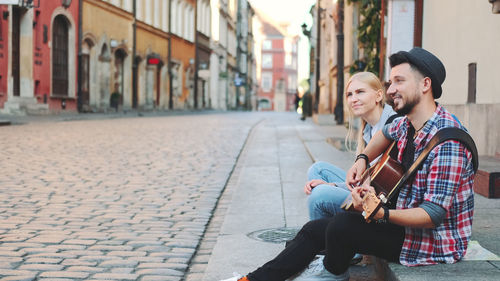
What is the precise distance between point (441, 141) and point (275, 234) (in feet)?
7.67

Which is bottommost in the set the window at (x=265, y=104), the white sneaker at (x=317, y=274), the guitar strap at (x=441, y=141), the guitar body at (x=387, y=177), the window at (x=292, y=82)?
the window at (x=265, y=104)

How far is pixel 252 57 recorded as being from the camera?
9300 centimetres

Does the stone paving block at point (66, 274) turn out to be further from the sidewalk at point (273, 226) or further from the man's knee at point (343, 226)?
the man's knee at point (343, 226)

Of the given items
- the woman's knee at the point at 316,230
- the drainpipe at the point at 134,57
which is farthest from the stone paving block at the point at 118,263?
the drainpipe at the point at 134,57

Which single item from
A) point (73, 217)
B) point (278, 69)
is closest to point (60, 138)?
point (73, 217)

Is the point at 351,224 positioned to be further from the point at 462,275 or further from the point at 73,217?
the point at 73,217

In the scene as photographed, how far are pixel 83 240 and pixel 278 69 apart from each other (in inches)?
4105

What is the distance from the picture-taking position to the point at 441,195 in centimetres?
286

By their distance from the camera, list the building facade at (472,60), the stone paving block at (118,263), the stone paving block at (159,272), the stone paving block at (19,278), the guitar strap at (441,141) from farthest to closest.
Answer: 1. the building facade at (472,60)
2. the stone paving block at (118,263)
3. the stone paving block at (159,272)
4. the stone paving block at (19,278)
5. the guitar strap at (441,141)

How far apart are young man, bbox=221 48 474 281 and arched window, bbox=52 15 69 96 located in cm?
2492

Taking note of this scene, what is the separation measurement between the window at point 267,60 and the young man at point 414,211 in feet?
345

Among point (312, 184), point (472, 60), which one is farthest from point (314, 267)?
point (472, 60)

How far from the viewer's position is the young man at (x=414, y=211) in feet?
9.41

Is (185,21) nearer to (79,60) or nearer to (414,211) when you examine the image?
(79,60)
